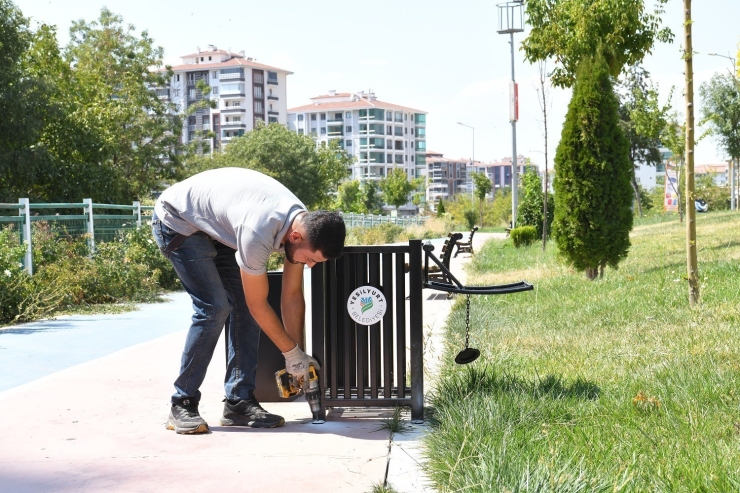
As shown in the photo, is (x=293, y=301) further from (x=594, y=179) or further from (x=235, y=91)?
(x=235, y=91)

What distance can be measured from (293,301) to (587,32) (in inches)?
509

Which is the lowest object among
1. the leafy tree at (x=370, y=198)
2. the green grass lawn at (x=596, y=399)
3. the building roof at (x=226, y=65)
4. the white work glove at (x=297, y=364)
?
the green grass lawn at (x=596, y=399)

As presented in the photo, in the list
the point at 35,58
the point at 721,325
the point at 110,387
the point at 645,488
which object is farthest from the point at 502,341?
the point at 35,58

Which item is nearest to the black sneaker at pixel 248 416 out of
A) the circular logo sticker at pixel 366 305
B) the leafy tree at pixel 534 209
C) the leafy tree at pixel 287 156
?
the circular logo sticker at pixel 366 305

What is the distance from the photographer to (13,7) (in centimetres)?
2486

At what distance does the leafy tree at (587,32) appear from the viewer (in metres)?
16.3

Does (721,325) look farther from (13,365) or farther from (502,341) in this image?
(13,365)

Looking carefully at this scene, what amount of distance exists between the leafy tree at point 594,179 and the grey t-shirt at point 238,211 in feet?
30.1

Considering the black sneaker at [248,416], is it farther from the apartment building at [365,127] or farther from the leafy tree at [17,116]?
the apartment building at [365,127]

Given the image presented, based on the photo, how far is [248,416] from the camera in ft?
16.7

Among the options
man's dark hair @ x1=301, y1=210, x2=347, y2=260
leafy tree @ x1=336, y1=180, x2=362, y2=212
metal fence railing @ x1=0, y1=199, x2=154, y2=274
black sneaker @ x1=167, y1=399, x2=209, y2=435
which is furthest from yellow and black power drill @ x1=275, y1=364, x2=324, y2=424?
leafy tree @ x1=336, y1=180, x2=362, y2=212

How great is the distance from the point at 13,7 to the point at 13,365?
19903 mm

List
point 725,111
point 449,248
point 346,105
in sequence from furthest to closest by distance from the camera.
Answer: point 346,105 → point 725,111 → point 449,248

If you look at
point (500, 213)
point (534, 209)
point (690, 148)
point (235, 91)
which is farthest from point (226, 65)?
point (690, 148)
